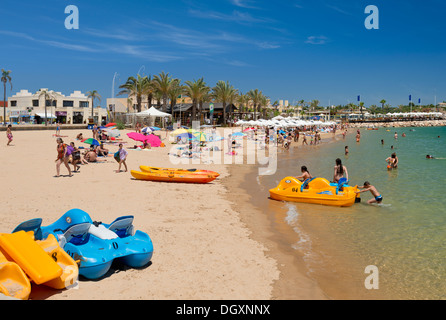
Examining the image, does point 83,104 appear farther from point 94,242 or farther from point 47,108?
point 94,242

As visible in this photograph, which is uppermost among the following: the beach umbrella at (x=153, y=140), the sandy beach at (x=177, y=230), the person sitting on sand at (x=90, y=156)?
the beach umbrella at (x=153, y=140)

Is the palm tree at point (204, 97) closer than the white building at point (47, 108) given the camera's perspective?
Yes

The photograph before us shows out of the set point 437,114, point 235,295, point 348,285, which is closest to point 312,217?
point 348,285

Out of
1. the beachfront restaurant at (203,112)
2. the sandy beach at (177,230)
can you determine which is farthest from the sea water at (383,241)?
the beachfront restaurant at (203,112)

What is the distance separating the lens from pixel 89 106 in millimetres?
71938

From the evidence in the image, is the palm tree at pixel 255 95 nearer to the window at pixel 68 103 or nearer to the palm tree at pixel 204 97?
the palm tree at pixel 204 97

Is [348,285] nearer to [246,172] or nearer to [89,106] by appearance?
[246,172]

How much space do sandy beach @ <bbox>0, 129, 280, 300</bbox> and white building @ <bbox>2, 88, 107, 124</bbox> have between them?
53315 millimetres

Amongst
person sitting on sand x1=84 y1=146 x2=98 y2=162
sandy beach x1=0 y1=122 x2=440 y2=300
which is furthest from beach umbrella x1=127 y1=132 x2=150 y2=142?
sandy beach x1=0 y1=122 x2=440 y2=300

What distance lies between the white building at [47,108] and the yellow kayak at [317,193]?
189ft

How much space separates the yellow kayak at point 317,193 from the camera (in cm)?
1064

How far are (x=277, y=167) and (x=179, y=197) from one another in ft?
34.1
